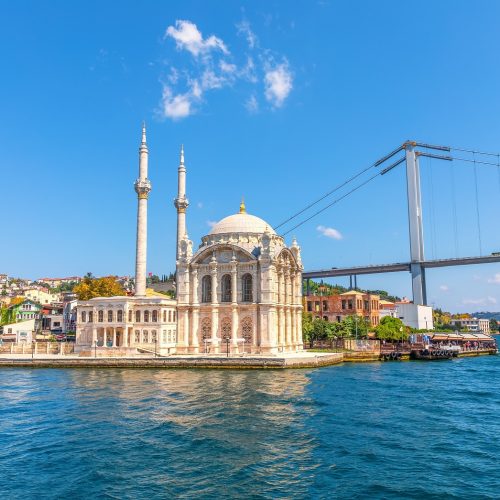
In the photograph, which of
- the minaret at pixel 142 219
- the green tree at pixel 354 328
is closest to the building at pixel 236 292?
the minaret at pixel 142 219

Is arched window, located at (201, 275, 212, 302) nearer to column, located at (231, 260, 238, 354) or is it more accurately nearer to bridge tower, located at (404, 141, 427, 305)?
column, located at (231, 260, 238, 354)

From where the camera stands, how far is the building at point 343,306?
80.1m

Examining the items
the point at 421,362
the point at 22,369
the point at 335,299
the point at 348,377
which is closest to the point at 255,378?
the point at 348,377

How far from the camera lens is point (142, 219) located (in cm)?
5338

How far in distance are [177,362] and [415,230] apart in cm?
5884

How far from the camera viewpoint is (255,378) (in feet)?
119

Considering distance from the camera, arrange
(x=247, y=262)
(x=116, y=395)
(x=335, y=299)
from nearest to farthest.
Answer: (x=116, y=395) < (x=247, y=262) < (x=335, y=299)

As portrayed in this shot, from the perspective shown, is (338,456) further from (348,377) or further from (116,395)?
(348,377)

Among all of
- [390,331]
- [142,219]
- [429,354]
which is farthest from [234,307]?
[390,331]

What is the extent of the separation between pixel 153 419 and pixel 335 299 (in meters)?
62.2

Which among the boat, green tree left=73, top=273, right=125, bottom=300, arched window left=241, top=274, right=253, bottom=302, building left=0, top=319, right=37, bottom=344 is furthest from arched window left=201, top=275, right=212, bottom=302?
building left=0, top=319, right=37, bottom=344

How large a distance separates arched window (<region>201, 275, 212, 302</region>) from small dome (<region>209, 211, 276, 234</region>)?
212 inches

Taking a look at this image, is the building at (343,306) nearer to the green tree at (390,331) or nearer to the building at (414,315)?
the building at (414,315)

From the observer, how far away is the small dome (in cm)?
5322
